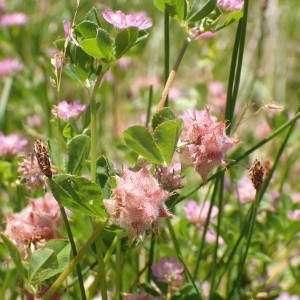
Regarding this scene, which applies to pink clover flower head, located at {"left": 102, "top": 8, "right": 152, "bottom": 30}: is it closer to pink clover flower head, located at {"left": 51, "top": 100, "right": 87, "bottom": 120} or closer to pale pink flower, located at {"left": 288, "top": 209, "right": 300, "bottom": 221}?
pink clover flower head, located at {"left": 51, "top": 100, "right": 87, "bottom": 120}

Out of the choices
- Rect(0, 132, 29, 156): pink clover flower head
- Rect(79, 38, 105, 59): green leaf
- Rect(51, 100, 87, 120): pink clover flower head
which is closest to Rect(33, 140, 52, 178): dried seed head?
Rect(79, 38, 105, 59): green leaf

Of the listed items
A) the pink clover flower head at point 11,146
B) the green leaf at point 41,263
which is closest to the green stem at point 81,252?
the green leaf at point 41,263

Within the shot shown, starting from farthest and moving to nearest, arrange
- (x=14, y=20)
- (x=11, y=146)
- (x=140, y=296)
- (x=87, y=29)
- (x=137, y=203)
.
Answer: (x=14, y=20) < (x=11, y=146) < (x=140, y=296) < (x=87, y=29) < (x=137, y=203)

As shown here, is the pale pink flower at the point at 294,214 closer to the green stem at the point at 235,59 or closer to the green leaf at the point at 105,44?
the green stem at the point at 235,59

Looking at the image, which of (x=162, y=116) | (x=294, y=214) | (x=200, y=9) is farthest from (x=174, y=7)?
(x=294, y=214)

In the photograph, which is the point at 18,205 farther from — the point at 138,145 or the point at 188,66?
the point at 188,66

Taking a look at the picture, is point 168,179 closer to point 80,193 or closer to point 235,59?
point 80,193
